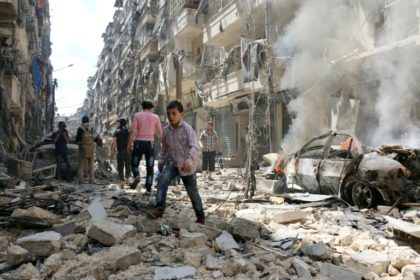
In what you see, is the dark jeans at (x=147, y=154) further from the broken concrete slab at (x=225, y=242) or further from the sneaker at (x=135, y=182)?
the broken concrete slab at (x=225, y=242)

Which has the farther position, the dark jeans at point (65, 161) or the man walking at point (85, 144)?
the dark jeans at point (65, 161)

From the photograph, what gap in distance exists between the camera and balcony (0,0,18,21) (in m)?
10.8

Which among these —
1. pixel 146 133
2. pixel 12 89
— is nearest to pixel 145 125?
pixel 146 133

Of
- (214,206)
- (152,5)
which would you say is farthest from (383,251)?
(152,5)

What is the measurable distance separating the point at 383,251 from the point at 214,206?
3159 millimetres

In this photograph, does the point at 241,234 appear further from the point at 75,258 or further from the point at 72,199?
the point at 72,199

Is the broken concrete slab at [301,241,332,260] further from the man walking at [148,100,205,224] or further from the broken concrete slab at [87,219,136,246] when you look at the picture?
the broken concrete slab at [87,219,136,246]

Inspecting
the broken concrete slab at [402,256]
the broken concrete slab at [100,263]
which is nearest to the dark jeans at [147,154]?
the broken concrete slab at [100,263]

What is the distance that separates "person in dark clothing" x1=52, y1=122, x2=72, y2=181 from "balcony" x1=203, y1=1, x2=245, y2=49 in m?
10.8

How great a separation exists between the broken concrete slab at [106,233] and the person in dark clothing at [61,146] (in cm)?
684

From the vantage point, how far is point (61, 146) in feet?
33.6

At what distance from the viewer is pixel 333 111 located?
47.0 feet

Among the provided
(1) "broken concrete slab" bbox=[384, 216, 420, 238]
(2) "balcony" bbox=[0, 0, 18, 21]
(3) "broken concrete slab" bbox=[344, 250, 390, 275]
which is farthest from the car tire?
(2) "balcony" bbox=[0, 0, 18, 21]

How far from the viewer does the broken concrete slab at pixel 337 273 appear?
10.6 ft
